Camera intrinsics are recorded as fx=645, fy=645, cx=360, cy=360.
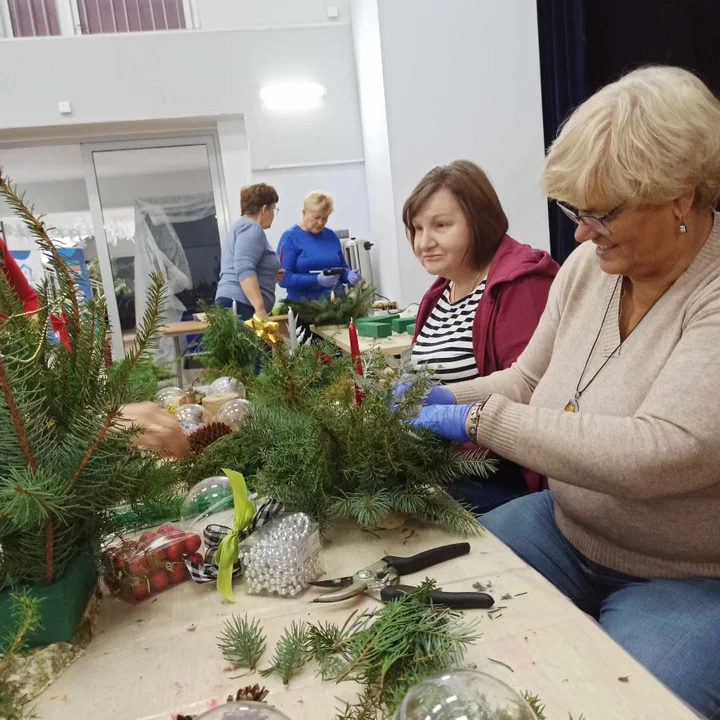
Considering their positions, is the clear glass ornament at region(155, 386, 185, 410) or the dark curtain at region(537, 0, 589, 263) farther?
the dark curtain at region(537, 0, 589, 263)

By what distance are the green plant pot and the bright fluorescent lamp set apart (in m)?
4.37

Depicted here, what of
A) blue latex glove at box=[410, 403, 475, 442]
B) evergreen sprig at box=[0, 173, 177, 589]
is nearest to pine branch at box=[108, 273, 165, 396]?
evergreen sprig at box=[0, 173, 177, 589]

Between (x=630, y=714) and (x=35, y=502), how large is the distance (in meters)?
0.54

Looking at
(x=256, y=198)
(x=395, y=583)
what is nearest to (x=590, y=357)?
(x=395, y=583)

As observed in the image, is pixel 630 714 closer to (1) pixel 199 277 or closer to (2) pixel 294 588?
(2) pixel 294 588

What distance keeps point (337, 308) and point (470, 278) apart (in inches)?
54.8

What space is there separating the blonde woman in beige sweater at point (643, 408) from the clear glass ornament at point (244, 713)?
1.75 ft

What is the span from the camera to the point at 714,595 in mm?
874

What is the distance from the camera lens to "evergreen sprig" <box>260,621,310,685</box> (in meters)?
0.60

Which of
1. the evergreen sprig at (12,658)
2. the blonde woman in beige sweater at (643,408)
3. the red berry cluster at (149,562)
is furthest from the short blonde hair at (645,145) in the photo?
the evergreen sprig at (12,658)

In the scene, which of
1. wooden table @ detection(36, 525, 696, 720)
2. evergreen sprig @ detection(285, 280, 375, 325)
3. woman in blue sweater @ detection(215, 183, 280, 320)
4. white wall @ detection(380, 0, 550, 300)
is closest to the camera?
wooden table @ detection(36, 525, 696, 720)

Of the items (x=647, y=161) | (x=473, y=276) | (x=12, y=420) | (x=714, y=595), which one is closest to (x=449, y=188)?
(x=473, y=276)

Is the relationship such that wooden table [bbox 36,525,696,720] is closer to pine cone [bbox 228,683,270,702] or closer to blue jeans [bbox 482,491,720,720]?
pine cone [bbox 228,683,270,702]

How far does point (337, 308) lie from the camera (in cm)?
307
